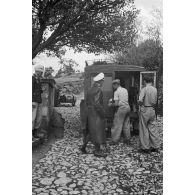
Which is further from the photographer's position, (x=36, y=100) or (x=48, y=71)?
(x=36, y=100)

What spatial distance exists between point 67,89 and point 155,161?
1.87 metres

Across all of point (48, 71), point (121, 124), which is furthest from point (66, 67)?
point (121, 124)

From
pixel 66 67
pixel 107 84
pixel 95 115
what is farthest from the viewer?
pixel 107 84

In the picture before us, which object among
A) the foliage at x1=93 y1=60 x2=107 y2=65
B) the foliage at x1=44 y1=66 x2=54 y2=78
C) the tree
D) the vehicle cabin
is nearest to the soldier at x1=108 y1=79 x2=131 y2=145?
the vehicle cabin

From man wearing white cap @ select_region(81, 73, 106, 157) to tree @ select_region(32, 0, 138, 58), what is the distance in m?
0.74

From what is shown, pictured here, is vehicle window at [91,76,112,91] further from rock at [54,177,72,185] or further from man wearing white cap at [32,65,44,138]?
rock at [54,177,72,185]

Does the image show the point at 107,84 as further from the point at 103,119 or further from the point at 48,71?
A: the point at 48,71

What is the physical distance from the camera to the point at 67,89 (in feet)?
17.9

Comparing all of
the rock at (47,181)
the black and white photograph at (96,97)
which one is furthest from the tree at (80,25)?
the rock at (47,181)

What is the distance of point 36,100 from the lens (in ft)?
18.2

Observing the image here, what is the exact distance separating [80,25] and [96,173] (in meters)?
3.41

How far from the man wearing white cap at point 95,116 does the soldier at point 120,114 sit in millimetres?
733
